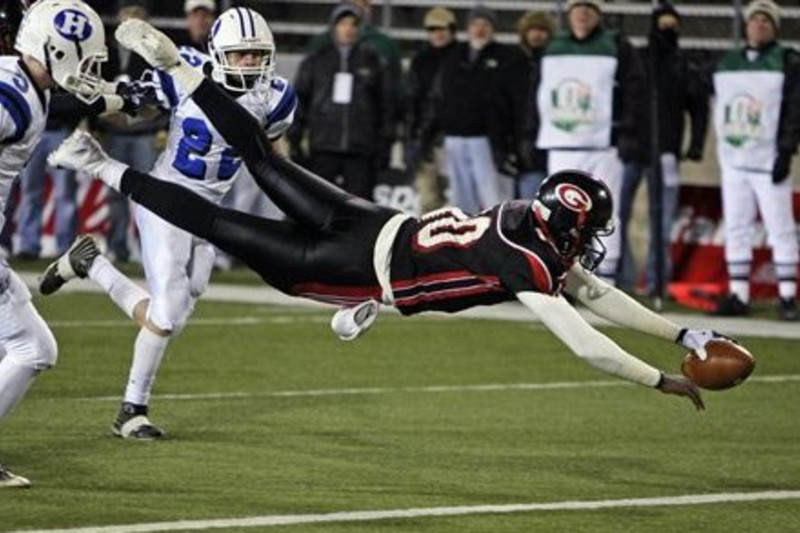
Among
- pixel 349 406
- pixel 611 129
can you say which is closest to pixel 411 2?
pixel 611 129

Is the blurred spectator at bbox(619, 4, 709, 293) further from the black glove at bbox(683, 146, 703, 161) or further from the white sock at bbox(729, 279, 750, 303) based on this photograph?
the white sock at bbox(729, 279, 750, 303)

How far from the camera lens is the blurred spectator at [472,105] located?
1642 cm

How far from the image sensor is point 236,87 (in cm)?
980

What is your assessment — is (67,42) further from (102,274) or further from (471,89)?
(471,89)

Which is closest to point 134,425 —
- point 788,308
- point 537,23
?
point 788,308

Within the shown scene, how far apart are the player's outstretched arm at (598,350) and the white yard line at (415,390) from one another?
322 cm

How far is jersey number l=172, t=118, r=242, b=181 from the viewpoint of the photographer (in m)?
9.83

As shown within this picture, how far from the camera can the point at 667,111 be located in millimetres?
15859

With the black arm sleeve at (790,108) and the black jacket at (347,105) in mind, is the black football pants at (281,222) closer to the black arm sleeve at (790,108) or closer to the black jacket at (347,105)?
the black arm sleeve at (790,108)

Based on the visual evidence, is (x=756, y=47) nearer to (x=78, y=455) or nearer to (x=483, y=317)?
(x=483, y=317)

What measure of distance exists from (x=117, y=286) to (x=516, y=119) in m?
6.77

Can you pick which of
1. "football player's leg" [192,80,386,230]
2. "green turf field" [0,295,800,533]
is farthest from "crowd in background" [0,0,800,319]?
"football player's leg" [192,80,386,230]

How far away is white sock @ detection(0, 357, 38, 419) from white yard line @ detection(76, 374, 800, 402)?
A: 97.1 inches

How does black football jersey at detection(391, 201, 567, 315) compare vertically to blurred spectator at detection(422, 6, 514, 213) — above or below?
above
